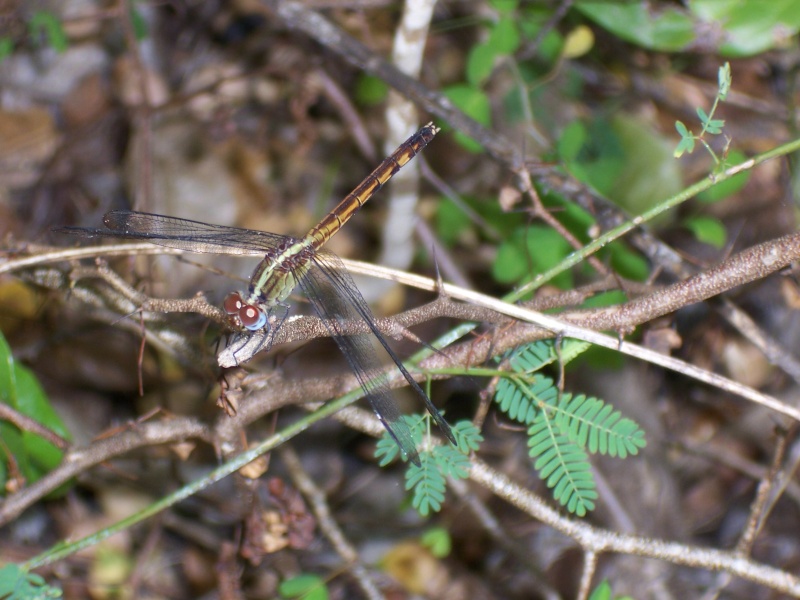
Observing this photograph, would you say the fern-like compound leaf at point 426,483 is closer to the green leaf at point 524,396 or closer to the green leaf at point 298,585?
the green leaf at point 524,396

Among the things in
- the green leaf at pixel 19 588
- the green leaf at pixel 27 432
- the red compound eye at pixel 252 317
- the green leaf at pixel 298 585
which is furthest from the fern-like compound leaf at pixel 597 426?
the green leaf at pixel 27 432

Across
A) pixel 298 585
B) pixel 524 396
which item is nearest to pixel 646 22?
pixel 524 396

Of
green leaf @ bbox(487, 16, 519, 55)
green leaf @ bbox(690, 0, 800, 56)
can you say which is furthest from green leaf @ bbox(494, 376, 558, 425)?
green leaf @ bbox(690, 0, 800, 56)

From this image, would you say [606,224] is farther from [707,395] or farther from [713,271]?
[707,395]

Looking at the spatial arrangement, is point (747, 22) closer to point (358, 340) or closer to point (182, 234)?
point (358, 340)

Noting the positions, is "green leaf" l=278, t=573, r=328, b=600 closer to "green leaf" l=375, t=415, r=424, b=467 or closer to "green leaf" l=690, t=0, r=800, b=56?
"green leaf" l=375, t=415, r=424, b=467
